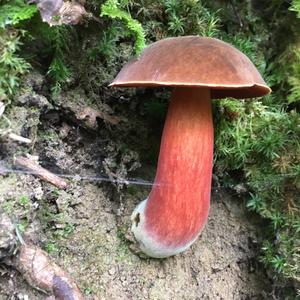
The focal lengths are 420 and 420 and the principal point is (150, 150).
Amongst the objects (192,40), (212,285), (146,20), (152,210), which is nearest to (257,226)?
(212,285)

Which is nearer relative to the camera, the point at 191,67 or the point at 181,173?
the point at 191,67

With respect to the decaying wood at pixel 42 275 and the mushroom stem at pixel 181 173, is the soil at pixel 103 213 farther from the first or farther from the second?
the mushroom stem at pixel 181 173

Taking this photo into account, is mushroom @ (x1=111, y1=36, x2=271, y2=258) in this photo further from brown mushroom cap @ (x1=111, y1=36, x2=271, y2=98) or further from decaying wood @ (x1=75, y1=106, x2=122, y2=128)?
decaying wood @ (x1=75, y1=106, x2=122, y2=128)

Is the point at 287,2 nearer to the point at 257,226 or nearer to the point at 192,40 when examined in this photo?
the point at 192,40

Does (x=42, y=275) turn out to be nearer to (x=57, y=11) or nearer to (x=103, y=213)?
(x=103, y=213)

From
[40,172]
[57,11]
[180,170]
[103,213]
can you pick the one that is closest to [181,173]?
[180,170]

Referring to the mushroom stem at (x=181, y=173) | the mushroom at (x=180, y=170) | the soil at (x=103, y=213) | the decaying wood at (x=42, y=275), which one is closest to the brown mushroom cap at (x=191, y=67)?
the mushroom at (x=180, y=170)
